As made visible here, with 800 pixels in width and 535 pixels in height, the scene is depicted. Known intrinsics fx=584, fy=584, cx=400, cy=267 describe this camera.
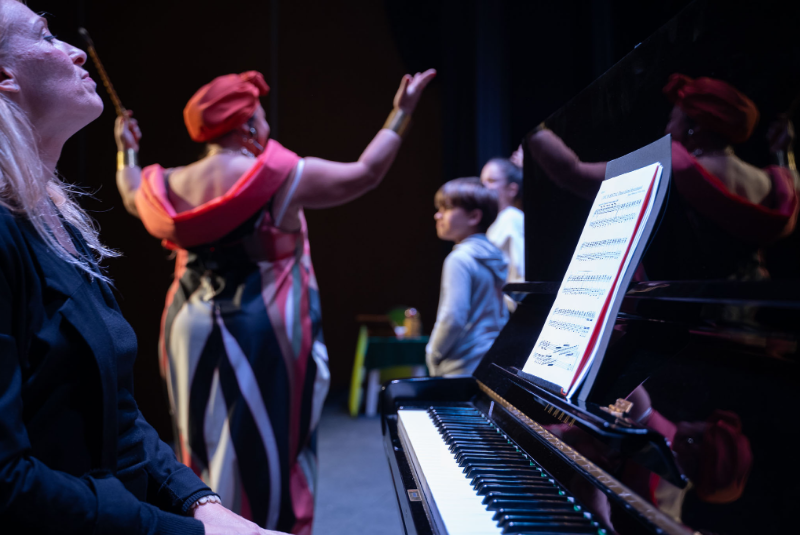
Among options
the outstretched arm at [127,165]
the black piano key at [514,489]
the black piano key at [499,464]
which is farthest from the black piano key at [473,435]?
the outstretched arm at [127,165]

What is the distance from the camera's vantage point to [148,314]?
13.7 ft

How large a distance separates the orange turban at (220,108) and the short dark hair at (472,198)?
0.86 meters

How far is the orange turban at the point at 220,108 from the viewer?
2033 millimetres

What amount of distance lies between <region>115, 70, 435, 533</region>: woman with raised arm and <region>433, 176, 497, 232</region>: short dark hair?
0.49 m

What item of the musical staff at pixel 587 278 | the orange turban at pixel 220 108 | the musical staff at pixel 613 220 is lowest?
the musical staff at pixel 587 278

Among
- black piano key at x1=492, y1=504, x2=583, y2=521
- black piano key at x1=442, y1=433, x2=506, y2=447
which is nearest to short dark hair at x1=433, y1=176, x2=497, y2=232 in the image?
black piano key at x1=442, y1=433, x2=506, y2=447

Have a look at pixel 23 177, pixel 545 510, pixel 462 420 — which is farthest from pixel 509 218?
pixel 23 177

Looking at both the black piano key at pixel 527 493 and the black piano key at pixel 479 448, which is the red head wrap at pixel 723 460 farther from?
the black piano key at pixel 479 448

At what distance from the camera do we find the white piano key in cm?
78

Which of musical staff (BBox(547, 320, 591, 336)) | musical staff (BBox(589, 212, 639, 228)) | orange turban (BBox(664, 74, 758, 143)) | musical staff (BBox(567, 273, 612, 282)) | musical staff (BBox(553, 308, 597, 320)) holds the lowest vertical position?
musical staff (BBox(547, 320, 591, 336))

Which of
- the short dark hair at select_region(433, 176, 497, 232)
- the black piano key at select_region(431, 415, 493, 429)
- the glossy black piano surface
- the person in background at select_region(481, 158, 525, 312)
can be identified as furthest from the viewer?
the person in background at select_region(481, 158, 525, 312)

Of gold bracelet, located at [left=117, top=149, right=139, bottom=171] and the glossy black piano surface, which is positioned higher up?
gold bracelet, located at [left=117, top=149, right=139, bottom=171]

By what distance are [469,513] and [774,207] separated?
56cm

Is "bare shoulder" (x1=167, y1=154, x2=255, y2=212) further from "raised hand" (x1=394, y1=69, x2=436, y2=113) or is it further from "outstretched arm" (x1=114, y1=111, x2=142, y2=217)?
"raised hand" (x1=394, y1=69, x2=436, y2=113)
